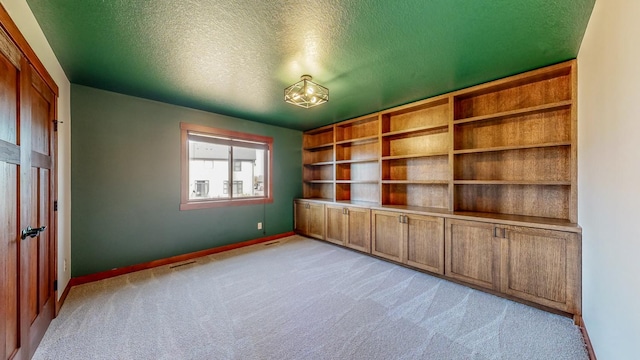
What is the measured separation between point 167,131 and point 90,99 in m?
0.87

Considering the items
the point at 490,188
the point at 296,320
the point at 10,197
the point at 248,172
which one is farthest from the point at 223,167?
the point at 490,188

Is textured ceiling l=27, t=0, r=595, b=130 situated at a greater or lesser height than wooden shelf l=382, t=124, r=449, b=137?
greater

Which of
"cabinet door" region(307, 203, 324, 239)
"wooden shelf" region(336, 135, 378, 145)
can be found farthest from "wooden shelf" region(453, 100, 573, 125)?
"cabinet door" region(307, 203, 324, 239)

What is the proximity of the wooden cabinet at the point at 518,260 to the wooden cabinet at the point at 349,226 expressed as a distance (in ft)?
4.13

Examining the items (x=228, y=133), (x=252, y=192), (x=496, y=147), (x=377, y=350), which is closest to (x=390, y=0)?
(x=496, y=147)

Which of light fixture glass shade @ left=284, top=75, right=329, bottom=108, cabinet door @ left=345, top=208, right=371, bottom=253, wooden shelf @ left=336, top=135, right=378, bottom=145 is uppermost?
light fixture glass shade @ left=284, top=75, right=329, bottom=108

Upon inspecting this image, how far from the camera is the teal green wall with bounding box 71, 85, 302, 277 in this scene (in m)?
2.85

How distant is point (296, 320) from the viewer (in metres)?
2.07

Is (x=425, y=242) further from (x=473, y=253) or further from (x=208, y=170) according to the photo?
(x=208, y=170)

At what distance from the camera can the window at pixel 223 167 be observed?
148 inches

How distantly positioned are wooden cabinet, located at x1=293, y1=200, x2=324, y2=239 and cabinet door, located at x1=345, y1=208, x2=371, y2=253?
0.69 m

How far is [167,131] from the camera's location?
3.50 meters

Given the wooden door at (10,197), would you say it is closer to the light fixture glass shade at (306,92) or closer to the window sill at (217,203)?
the light fixture glass shade at (306,92)

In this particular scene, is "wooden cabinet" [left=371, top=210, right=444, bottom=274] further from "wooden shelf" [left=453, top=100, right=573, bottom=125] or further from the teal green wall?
the teal green wall
